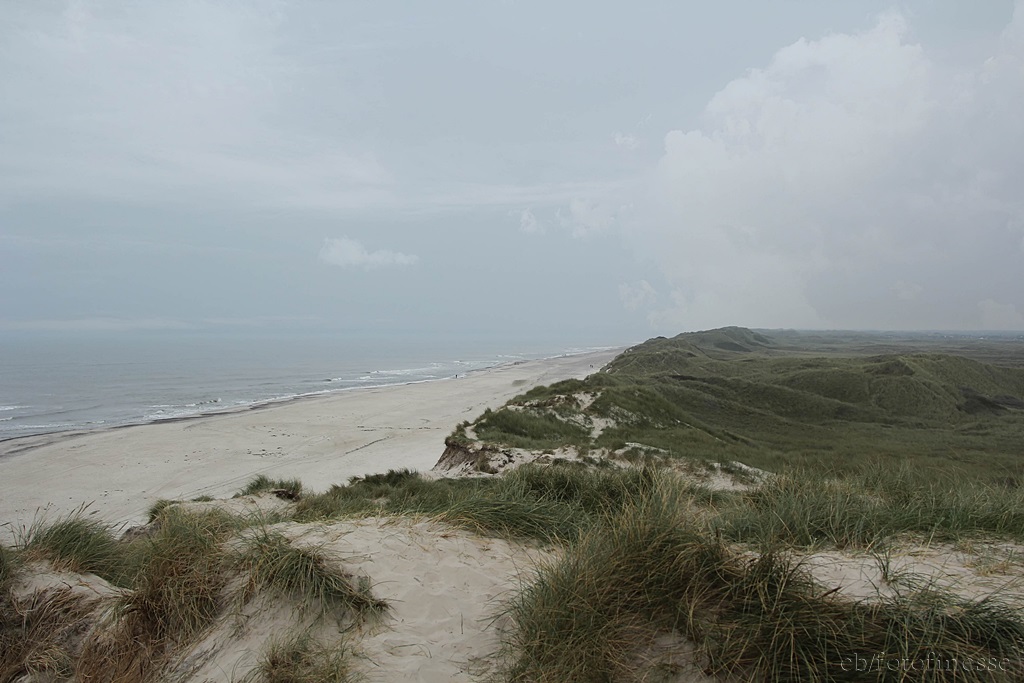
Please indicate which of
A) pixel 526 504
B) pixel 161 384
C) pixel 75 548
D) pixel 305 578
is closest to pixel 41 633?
pixel 75 548

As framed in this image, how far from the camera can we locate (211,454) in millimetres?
21031

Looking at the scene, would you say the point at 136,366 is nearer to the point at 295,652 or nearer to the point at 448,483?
the point at 448,483

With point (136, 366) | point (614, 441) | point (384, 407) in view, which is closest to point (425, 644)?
point (614, 441)

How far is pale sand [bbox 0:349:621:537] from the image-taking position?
1575 cm

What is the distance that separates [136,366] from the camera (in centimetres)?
5831

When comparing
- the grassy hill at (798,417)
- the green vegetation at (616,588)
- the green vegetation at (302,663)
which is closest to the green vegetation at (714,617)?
the green vegetation at (616,588)

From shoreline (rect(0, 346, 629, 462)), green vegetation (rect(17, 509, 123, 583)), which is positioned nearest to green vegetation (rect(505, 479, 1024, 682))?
green vegetation (rect(17, 509, 123, 583))

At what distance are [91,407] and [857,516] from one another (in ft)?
130

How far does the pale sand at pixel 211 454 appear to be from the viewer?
15.8m

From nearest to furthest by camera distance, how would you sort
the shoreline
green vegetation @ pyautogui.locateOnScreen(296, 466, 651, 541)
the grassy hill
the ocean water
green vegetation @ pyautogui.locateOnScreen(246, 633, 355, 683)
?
green vegetation @ pyautogui.locateOnScreen(246, 633, 355, 683)
green vegetation @ pyautogui.locateOnScreen(296, 466, 651, 541)
the grassy hill
the shoreline
the ocean water

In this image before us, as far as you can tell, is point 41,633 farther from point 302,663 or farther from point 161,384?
point 161,384

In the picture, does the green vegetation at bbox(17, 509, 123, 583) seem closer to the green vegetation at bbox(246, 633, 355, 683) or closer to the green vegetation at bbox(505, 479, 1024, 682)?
the green vegetation at bbox(246, 633, 355, 683)

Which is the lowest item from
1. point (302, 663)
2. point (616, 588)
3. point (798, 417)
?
point (798, 417)

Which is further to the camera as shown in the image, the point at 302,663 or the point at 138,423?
the point at 138,423
